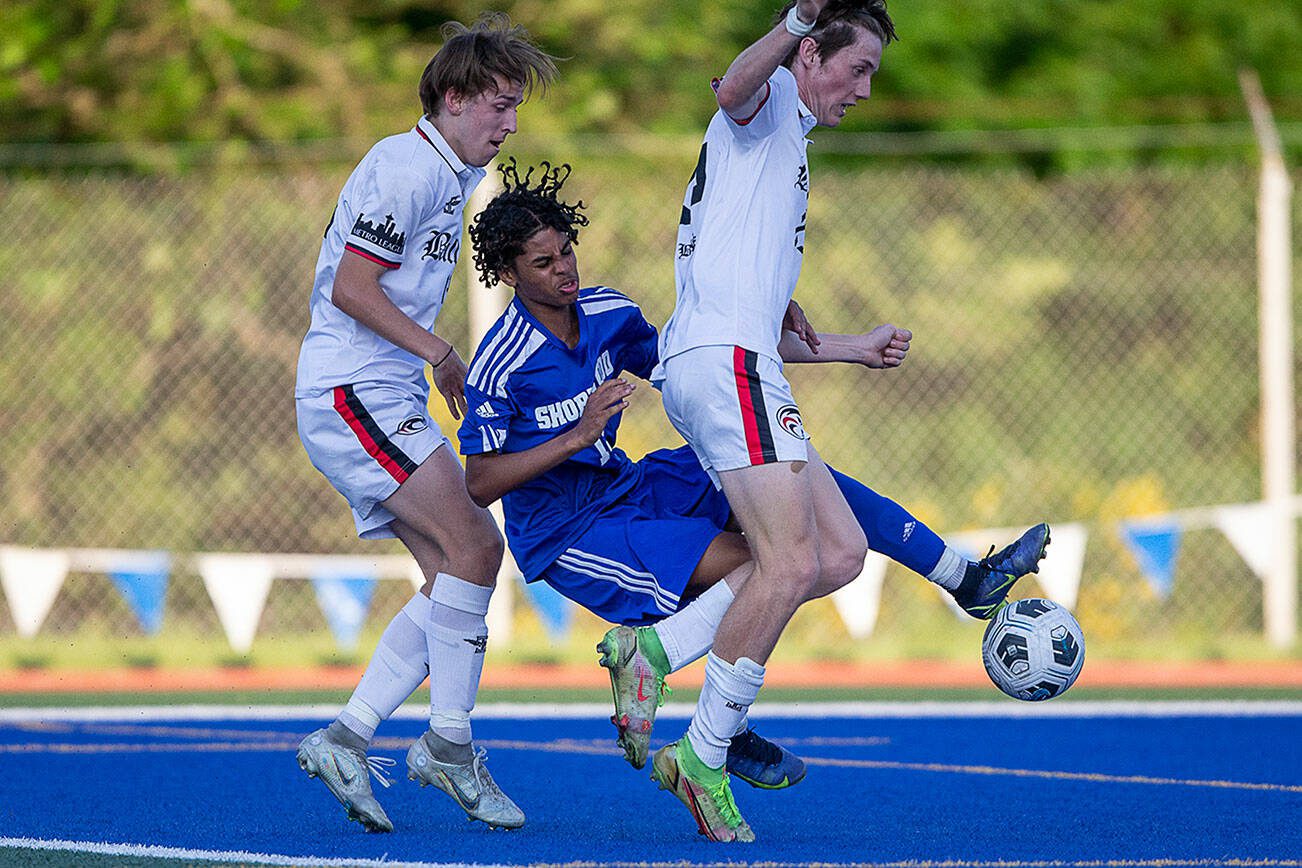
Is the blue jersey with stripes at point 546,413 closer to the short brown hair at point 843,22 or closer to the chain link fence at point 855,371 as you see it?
the short brown hair at point 843,22

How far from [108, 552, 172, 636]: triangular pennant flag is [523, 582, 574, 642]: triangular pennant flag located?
6.72 feet

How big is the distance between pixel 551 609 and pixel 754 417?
5566 mm

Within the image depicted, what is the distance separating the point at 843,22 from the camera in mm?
4766

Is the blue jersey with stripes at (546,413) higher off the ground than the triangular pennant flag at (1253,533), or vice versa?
the triangular pennant flag at (1253,533)

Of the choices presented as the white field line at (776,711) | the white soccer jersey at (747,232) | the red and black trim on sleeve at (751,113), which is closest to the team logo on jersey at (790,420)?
the white soccer jersey at (747,232)

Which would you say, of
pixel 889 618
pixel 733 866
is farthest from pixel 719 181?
pixel 889 618

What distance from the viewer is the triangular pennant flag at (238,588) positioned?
390 inches

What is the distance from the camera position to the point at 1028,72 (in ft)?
54.3

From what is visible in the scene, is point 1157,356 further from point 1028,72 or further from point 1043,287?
point 1028,72

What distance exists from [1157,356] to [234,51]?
275 inches

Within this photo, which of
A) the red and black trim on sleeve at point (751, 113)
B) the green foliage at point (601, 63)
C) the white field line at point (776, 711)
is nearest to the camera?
the red and black trim on sleeve at point (751, 113)

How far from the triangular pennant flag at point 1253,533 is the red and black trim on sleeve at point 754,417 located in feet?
20.6

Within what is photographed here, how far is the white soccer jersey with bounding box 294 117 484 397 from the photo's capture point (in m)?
4.99

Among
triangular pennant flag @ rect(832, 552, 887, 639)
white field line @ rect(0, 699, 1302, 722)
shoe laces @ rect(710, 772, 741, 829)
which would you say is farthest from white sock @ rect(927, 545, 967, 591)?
triangular pennant flag @ rect(832, 552, 887, 639)
